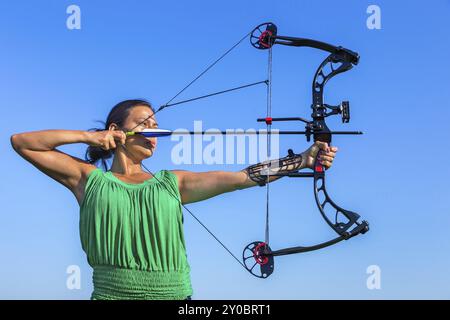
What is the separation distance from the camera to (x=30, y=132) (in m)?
3.75

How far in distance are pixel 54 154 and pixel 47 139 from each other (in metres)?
0.09

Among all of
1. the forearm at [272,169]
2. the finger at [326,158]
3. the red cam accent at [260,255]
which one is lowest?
the red cam accent at [260,255]

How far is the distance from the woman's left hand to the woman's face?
28.8 inches

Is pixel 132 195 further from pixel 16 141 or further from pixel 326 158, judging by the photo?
pixel 326 158

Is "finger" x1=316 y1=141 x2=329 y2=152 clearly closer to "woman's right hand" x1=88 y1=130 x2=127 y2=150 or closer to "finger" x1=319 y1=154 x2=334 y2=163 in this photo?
"finger" x1=319 y1=154 x2=334 y2=163

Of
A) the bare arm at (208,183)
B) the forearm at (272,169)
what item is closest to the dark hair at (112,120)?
the bare arm at (208,183)

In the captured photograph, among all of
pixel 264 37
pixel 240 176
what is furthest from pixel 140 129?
pixel 264 37

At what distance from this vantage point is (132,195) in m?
3.72

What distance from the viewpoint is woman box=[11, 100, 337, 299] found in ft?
11.9

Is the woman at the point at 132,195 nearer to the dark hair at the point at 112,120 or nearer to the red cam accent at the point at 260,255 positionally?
the dark hair at the point at 112,120

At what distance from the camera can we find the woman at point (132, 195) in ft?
11.9
